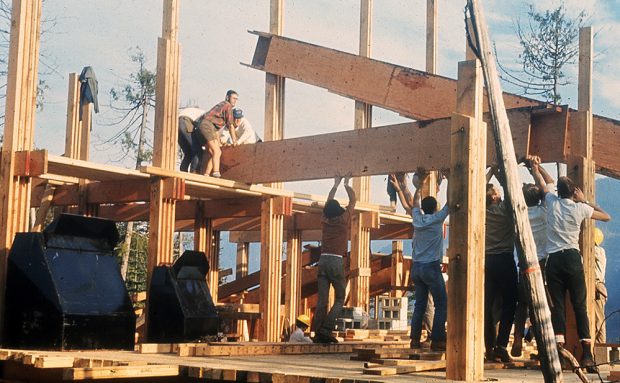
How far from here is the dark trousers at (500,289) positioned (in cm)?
955

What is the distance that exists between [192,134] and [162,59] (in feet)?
4.36

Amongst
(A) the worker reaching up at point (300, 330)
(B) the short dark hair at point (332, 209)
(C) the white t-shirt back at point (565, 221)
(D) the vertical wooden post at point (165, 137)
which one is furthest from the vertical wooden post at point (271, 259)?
(C) the white t-shirt back at point (565, 221)

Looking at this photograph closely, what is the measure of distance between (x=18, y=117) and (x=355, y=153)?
408cm

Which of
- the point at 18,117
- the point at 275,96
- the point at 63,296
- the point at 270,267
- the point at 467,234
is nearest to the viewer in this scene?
the point at 467,234

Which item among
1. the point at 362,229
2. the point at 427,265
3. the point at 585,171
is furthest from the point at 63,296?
the point at 362,229

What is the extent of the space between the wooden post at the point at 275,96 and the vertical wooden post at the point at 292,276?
2233 mm

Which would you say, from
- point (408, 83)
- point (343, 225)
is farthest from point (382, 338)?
point (408, 83)

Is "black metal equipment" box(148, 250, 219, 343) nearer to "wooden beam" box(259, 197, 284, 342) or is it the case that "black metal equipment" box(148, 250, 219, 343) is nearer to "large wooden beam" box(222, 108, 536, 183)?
"large wooden beam" box(222, 108, 536, 183)

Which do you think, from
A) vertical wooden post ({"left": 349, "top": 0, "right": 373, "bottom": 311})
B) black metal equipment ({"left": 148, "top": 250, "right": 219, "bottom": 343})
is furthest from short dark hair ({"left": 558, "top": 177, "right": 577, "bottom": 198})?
Answer: vertical wooden post ({"left": 349, "top": 0, "right": 373, "bottom": 311})

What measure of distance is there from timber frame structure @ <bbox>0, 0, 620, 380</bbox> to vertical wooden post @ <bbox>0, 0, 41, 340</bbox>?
0.05 ft

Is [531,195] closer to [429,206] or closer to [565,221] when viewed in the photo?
[565,221]

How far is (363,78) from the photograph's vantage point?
12492mm

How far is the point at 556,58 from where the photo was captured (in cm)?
2395

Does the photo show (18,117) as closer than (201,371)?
No
